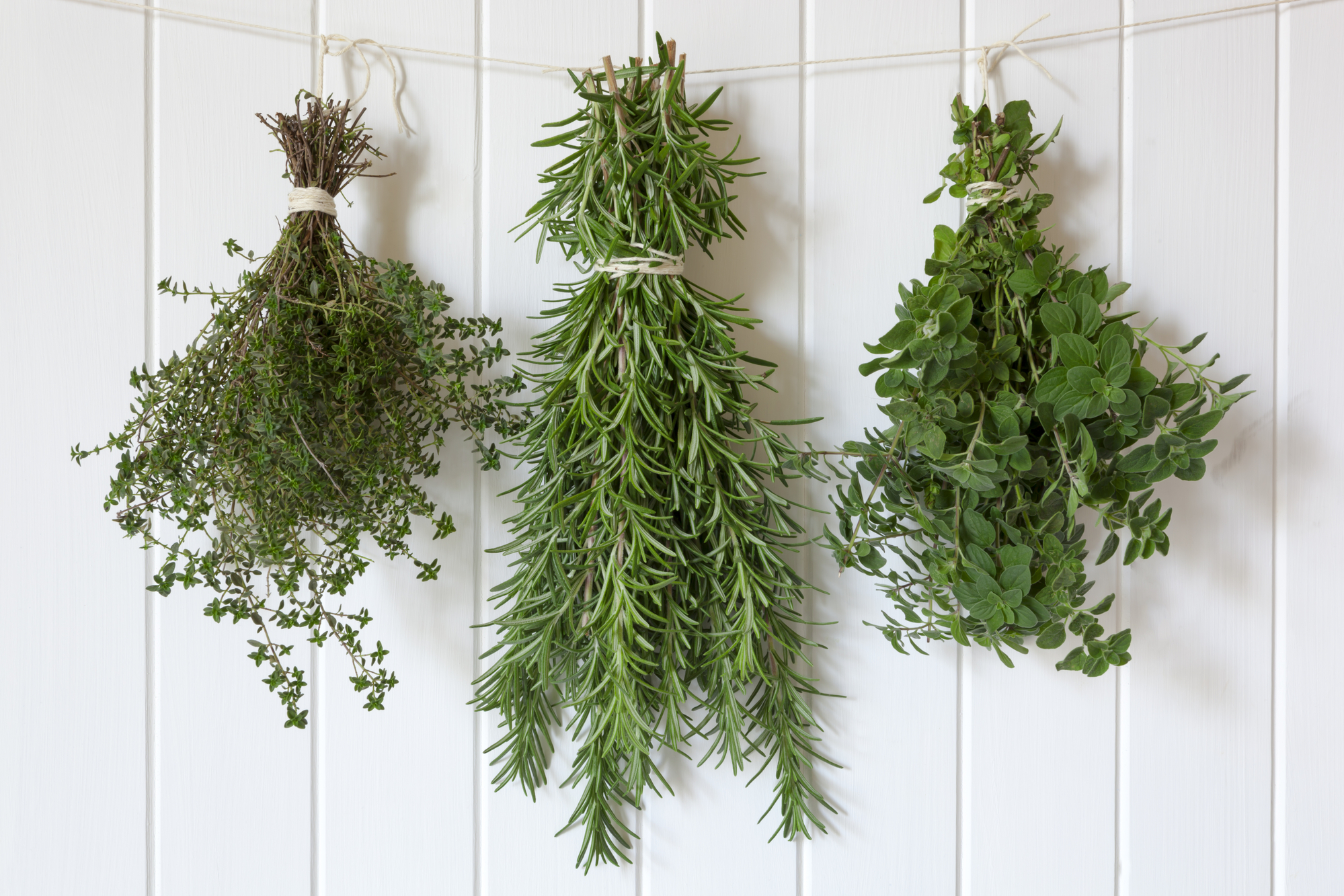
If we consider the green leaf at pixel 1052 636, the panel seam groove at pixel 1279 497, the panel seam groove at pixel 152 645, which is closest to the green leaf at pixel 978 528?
the green leaf at pixel 1052 636

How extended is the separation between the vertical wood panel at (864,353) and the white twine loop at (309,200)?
52 cm

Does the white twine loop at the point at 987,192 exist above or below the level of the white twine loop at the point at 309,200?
above

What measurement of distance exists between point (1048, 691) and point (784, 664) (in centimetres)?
33

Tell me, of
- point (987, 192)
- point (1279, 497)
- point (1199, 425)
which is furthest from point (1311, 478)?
point (987, 192)

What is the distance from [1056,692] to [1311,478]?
0.40 m

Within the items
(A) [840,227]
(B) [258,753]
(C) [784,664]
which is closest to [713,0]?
(A) [840,227]

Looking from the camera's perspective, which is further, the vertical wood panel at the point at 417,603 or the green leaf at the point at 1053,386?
the vertical wood panel at the point at 417,603

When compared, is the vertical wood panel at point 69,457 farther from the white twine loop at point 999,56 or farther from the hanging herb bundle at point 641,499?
the white twine loop at point 999,56

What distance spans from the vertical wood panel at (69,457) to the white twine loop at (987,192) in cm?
91

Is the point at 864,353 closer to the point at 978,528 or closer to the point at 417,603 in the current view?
the point at 978,528

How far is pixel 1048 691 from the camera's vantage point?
906 millimetres

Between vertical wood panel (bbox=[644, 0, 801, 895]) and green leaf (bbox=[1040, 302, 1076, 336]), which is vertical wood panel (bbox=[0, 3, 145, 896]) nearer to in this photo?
vertical wood panel (bbox=[644, 0, 801, 895])

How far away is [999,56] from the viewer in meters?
0.90

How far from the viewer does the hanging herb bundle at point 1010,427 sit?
2.44 ft
